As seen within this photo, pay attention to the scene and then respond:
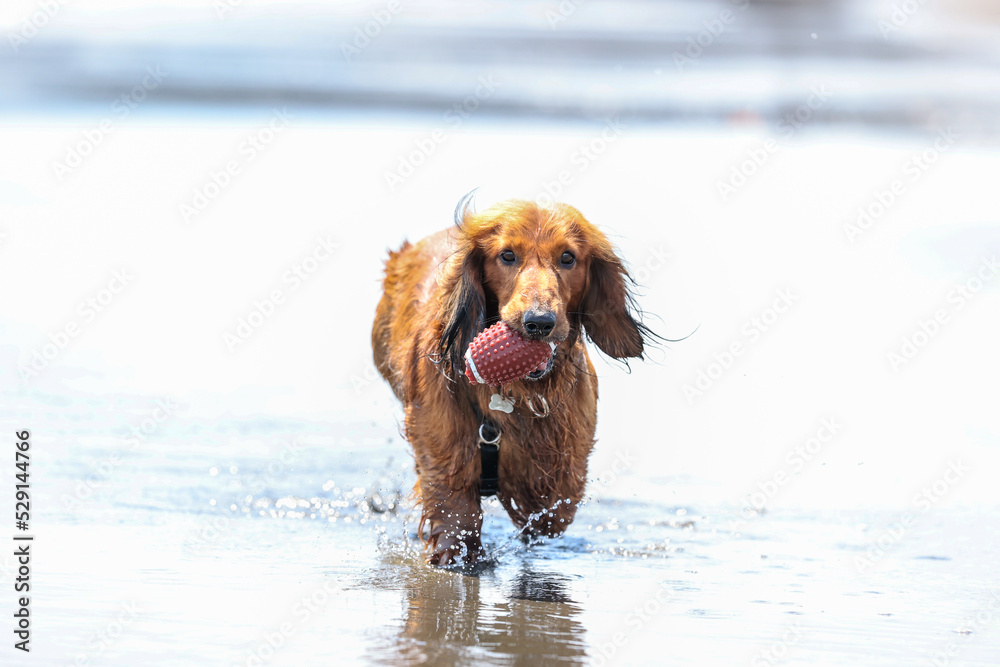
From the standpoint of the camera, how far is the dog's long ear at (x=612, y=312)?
4.22m

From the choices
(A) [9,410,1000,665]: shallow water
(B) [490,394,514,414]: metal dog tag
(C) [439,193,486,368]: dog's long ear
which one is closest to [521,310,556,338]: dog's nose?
(C) [439,193,486,368]: dog's long ear

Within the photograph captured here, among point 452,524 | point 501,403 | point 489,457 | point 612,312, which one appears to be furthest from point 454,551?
point 612,312

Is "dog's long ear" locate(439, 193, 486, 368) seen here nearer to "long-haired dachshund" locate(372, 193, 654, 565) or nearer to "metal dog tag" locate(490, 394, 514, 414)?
"long-haired dachshund" locate(372, 193, 654, 565)

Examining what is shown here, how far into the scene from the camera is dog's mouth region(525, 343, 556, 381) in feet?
12.5

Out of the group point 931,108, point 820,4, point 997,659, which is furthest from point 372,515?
point 820,4

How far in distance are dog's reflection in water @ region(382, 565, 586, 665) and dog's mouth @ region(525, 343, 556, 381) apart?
2.44 feet

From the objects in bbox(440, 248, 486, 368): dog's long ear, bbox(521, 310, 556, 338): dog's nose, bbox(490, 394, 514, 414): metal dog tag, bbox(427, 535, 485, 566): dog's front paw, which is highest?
bbox(440, 248, 486, 368): dog's long ear

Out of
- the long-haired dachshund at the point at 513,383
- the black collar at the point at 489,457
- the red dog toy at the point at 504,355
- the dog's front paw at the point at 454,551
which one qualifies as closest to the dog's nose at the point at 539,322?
the red dog toy at the point at 504,355

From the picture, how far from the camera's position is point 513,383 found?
13.6 ft

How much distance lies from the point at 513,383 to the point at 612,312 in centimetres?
48

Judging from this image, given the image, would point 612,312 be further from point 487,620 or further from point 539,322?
point 487,620

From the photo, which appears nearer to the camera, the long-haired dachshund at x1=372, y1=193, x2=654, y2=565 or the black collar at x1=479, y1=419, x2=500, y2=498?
the long-haired dachshund at x1=372, y1=193, x2=654, y2=565

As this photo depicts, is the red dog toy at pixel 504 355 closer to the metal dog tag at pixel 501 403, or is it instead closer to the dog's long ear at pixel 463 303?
the dog's long ear at pixel 463 303

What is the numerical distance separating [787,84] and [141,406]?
40.8 feet
